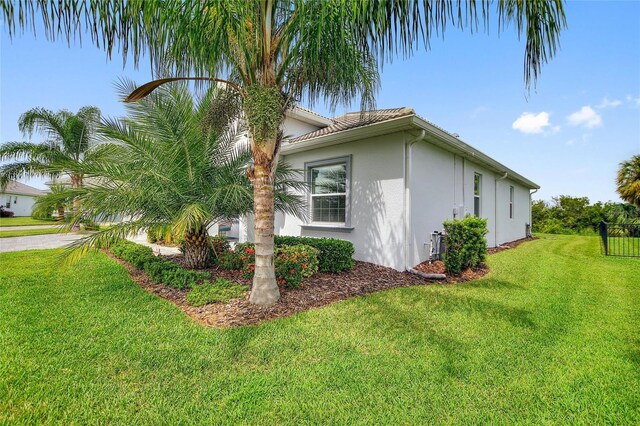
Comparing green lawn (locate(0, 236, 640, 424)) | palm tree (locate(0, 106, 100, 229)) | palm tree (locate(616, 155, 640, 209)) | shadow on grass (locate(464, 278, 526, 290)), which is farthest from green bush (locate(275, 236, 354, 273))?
palm tree (locate(616, 155, 640, 209))

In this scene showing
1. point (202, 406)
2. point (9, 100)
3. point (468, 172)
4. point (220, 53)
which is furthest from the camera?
point (468, 172)

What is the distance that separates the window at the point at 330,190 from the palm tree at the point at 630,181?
23051mm

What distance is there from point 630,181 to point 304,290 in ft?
88.4

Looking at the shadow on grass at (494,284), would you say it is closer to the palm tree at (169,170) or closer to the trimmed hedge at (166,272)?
the palm tree at (169,170)

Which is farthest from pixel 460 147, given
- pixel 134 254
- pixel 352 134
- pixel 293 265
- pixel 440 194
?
pixel 134 254

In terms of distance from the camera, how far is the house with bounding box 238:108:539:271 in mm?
6949

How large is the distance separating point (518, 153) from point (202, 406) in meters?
14.1

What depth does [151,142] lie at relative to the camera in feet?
20.8

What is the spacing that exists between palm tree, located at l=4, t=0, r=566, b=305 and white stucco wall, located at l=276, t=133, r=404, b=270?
2439mm

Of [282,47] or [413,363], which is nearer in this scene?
[413,363]

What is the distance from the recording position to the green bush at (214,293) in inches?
181

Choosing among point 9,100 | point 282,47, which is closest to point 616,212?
point 282,47

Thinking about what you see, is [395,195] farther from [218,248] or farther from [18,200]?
[18,200]

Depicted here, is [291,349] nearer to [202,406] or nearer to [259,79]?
[202,406]
